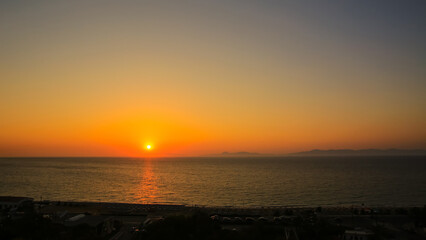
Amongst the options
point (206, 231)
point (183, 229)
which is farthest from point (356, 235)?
point (183, 229)

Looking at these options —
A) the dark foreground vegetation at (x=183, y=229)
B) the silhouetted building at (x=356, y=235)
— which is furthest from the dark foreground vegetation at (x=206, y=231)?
the silhouetted building at (x=356, y=235)

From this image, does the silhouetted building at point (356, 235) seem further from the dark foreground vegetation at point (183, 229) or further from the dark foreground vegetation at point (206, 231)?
the dark foreground vegetation at point (206, 231)

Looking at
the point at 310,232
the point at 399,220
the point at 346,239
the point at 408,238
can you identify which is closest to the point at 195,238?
the point at 310,232

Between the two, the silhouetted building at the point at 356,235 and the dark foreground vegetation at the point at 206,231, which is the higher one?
the dark foreground vegetation at the point at 206,231

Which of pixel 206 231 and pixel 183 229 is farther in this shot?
pixel 183 229

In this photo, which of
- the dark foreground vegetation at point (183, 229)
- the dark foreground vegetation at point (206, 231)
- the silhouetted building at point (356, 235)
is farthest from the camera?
the silhouetted building at point (356, 235)

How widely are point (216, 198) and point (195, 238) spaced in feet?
127

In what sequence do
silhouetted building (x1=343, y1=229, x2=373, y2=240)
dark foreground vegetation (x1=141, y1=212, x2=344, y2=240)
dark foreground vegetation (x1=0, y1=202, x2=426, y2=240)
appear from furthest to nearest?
1. silhouetted building (x1=343, y1=229, x2=373, y2=240)
2. dark foreground vegetation (x1=0, y1=202, x2=426, y2=240)
3. dark foreground vegetation (x1=141, y1=212, x2=344, y2=240)

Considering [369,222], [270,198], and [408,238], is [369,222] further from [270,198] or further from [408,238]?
[270,198]

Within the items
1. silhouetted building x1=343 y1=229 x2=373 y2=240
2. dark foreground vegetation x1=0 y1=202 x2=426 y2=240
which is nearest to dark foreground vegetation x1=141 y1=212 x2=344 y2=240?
dark foreground vegetation x1=0 y1=202 x2=426 y2=240

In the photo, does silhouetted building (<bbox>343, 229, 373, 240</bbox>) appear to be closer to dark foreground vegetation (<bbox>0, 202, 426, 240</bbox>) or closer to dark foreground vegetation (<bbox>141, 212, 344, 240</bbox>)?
dark foreground vegetation (<bbox>0, 202, 426, 240</bbox>)

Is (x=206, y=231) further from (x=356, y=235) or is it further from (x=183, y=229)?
(x=356, y=235)

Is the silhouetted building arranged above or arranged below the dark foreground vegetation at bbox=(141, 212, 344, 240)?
below

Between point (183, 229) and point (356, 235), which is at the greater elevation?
point (183, 229)
